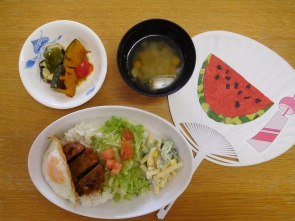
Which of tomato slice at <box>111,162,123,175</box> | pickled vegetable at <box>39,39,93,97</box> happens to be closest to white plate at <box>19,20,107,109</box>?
pickled vegetable at <box>39,39,93,97</box>

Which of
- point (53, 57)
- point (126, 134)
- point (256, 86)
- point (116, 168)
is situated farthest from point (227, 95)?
point (53, 57)

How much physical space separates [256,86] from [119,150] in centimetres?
101

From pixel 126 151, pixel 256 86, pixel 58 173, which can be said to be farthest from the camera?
pixel 256 86

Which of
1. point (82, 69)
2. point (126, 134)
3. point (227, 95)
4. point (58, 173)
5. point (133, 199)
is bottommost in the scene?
point (133, 199)

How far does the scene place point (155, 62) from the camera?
1.73 meters

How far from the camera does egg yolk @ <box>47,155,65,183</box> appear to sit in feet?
5.31

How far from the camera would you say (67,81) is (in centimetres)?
167

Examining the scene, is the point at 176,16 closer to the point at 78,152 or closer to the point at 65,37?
the point at 65,37

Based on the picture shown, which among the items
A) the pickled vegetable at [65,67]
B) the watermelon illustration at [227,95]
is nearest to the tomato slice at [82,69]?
the pickled vegetable at [65,67]

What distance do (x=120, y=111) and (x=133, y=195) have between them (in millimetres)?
561

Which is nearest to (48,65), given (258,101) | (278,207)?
(258,101)

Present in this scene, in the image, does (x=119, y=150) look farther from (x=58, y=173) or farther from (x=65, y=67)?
(x=65, y=67)

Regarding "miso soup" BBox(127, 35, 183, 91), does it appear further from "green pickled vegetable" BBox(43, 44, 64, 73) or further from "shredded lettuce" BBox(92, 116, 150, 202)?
"green pickled vegetable" BBox(43, 44, 64, 73)

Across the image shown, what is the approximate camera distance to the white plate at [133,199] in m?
1.68
